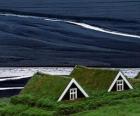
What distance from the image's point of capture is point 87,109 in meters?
49.5

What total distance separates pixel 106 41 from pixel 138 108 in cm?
6539

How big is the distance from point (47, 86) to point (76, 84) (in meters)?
2.77

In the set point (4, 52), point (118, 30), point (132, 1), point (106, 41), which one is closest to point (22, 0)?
point (132, 1)

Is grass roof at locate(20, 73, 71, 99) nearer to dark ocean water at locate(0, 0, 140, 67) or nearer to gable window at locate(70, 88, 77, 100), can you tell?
gable window at locate(70, 88, 77, 100)

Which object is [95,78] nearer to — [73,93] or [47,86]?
[73,93]

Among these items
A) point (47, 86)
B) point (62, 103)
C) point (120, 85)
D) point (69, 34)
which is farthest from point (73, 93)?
point (69, 34)

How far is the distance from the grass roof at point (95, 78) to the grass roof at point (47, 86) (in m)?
3.38

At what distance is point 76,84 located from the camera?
51406mm

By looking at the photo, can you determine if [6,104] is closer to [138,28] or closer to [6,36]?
[6,36]

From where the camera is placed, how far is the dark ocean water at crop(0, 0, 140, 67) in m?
94.7

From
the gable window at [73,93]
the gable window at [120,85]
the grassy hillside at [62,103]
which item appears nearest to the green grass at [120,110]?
the grassy hillside at [62,103]

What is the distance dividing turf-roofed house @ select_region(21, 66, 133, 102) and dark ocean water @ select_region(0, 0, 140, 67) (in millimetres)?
34564

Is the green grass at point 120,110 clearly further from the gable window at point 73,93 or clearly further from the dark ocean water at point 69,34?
the dark ocean water at point 69,34

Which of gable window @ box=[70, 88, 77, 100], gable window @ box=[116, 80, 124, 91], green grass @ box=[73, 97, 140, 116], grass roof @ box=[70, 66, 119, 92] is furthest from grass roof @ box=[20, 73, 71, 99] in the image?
gable window @ box=[116, 80, 124, 91]
